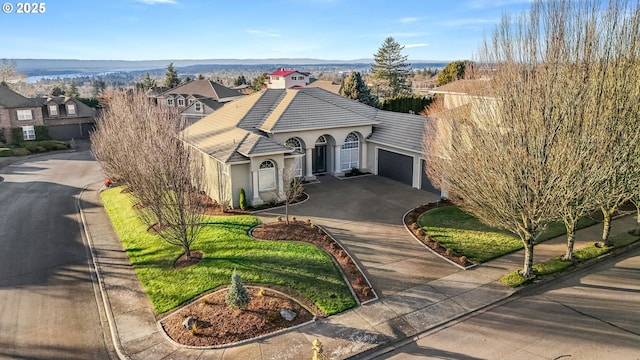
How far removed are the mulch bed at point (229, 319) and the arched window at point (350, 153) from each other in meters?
17.5

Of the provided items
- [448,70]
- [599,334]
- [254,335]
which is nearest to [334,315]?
[254,335]

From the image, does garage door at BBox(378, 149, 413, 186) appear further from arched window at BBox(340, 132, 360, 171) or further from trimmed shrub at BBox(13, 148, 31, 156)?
trimmed shrub at BBox(13, 148, 31, 156)

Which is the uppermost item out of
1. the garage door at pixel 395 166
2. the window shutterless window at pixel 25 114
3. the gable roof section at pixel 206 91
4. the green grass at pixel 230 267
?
the gable roof section at pixel 206 91

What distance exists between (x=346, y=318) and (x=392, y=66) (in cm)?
6859

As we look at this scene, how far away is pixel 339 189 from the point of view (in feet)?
91.5

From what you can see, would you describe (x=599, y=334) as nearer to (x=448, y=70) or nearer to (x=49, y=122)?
(x=448, y=70)

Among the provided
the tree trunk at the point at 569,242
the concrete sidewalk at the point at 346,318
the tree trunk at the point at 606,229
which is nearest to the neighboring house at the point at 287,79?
the concrete sidewalk at the point at 346,318

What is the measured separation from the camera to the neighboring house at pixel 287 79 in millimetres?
76250

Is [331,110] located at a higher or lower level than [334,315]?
higher

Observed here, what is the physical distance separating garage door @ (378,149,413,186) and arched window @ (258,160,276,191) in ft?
29.2

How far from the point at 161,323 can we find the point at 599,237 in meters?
19.0

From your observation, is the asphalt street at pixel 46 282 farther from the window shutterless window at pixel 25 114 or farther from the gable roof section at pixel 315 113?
the window shutterless window at pixel 25 114

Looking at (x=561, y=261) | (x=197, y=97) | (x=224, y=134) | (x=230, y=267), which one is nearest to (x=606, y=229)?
(x=561, y=261)

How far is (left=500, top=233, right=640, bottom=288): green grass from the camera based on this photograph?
50.8ft
